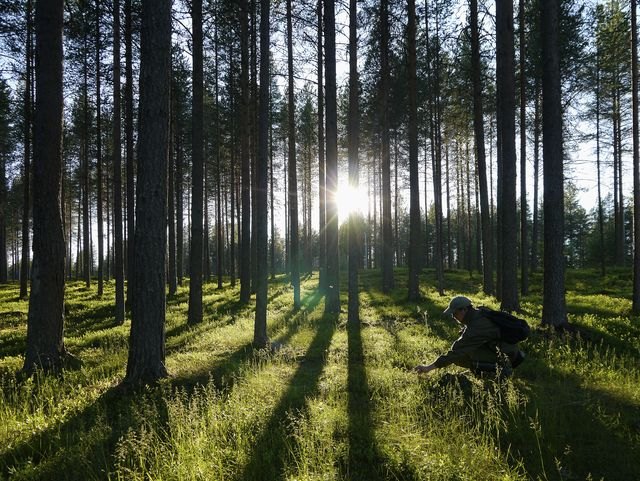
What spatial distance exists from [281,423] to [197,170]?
30.4ft

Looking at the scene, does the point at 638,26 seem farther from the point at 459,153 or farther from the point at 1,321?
the point at 1,321

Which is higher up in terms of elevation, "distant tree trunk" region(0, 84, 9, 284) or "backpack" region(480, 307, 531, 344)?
"distant tree trunk" region(0, 84, 9, 284)

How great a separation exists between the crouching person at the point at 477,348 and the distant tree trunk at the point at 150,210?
404 cm

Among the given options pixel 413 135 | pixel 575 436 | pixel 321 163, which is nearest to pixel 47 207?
pixel 575 436

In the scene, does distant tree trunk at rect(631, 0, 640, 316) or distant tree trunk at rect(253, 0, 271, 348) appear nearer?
distant tree trunk at rect(253, 0, 271, 348)

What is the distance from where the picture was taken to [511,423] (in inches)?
160

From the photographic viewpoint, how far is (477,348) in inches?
198

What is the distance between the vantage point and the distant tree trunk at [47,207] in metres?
6.63

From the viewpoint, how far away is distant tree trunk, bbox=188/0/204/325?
11258 millimetres

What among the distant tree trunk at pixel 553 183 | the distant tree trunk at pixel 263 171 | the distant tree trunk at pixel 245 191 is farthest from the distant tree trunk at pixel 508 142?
the distant tree trunk at pixel 245 191

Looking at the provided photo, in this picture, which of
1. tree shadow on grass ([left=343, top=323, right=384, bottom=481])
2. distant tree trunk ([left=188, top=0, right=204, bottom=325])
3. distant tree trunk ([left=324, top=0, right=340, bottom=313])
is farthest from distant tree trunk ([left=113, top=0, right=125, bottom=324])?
tree shadow on grass ([left=343, top=323, right=384, bottom=481])

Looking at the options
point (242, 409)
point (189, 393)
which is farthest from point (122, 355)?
point (242, 409)

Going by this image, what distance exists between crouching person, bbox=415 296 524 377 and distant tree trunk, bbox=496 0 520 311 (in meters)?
6.12

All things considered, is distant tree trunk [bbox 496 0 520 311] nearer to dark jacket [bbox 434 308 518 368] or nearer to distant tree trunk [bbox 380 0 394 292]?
distant tree trunk [bbox 380 0 394 292]
